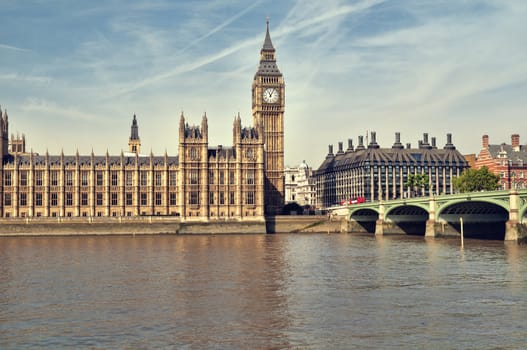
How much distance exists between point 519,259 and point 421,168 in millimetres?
121812

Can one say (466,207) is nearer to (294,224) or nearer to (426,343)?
(294,224)

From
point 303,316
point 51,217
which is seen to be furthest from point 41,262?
point 51,217

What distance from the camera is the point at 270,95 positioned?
509ft

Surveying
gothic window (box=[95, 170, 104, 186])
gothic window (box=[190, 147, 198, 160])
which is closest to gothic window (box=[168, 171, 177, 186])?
gothic window (box=[190, 147, 198, 160])

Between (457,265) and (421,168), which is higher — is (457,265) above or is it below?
below

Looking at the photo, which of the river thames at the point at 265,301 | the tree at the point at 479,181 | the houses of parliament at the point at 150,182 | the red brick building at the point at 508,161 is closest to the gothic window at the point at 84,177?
the houses of parliament at the point at 150,182

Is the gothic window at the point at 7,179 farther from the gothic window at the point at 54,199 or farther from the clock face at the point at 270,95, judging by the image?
the clock face at the point at 270,95

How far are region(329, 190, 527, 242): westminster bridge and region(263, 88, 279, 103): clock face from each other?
28816mm

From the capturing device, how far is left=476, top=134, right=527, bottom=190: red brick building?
16338 cm

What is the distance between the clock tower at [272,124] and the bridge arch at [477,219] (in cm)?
4981

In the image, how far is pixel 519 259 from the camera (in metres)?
68.6

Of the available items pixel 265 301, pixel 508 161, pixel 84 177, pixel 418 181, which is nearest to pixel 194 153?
pixel 84 177

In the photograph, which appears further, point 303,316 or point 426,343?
point 303,316

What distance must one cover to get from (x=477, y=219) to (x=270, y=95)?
201 ft
